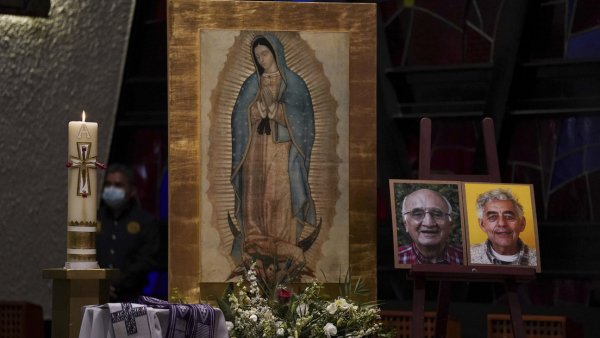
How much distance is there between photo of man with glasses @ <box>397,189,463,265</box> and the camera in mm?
3838

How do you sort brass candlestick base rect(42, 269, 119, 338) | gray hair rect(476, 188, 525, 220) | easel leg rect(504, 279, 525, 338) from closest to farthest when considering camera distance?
1. brass candlestick base rect(42, 269, 119, 338)
2. easel leg rect(504, 279, 525, 338)
3. gray hair rect(476, 188, 525, 220)

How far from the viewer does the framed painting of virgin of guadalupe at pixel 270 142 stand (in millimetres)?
4160

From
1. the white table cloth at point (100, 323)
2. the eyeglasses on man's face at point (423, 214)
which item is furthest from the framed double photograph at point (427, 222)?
the white table cloth at point (100, 323)

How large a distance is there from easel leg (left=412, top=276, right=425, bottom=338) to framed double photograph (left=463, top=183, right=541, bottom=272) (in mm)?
261

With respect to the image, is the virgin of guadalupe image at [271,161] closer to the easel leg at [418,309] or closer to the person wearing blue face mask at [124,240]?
the easel leg at [418,309]

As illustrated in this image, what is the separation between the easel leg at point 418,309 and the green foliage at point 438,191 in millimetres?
201

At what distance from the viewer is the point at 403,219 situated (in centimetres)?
389

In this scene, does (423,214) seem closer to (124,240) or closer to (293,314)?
(293,314)

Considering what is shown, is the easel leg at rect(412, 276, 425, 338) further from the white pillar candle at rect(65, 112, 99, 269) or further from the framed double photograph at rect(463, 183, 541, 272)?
the white pillar candle at rect(65, 112, 99, 269)

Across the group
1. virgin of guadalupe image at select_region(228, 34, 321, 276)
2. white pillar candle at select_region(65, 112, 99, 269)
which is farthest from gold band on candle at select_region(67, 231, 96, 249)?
virgin of guadalupe image at select_region(228, 34, 321, 276)

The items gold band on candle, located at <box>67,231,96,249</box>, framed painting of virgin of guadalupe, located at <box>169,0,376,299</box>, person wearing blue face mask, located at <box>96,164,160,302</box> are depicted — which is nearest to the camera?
gold band on candle, located at <box>67,231,96,249</box>

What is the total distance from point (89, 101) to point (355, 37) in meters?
1.93

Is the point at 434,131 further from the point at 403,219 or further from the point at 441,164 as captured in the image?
the point at 403,219

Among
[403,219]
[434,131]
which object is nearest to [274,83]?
[403,219]
